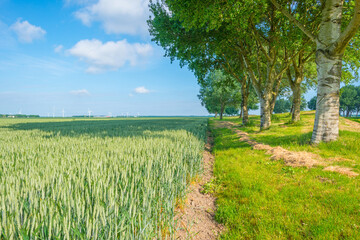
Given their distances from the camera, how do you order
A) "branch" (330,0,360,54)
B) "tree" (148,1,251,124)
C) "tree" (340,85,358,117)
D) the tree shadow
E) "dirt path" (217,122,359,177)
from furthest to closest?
"tree" (340,85,358,117) < "tree" (148,1,251,124) < the tree shadow < "branch" (330,0,360,54) < "dirt path" (217,122,359,177)

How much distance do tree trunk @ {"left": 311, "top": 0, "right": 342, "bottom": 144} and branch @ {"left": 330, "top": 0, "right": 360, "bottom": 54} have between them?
0.21 meters

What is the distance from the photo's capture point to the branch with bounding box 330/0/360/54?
6266 mm

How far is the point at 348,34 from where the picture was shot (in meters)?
6.66

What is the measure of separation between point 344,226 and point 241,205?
61.9 inches

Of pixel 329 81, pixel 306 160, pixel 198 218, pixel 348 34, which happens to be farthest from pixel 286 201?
pixel 348 34

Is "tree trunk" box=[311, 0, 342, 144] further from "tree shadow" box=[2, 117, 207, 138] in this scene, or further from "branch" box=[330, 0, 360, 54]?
"tree shadow" box=[2, 117, 207, 138]

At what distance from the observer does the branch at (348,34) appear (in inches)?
247

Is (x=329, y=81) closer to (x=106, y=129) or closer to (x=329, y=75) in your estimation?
(x=329, y=75)

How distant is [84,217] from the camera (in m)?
1.87

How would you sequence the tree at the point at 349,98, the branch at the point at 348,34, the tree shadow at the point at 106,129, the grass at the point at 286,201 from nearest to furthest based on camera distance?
the grass at the point at 286,201 → the branch at the point at 348,34 → the tree shadow at the point at 106,129 → the tree at the point at 349,98

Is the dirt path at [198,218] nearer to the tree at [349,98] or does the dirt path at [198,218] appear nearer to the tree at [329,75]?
the tree at [329,75]

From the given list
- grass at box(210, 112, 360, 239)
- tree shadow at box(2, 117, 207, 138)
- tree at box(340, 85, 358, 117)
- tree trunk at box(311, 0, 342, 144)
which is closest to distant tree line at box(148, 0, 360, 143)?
tree trunk at box(311, 0, 342, 144)

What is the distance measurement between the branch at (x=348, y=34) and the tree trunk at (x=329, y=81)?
0.21 m

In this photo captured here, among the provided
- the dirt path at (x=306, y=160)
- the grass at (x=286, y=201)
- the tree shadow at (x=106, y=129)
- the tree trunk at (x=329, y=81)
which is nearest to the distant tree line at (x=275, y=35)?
the tree trunk at (x=329, y=81)
